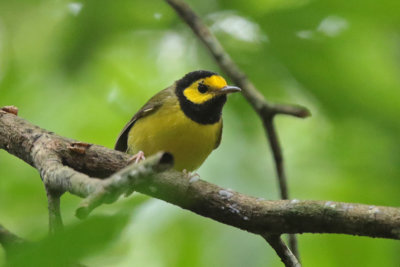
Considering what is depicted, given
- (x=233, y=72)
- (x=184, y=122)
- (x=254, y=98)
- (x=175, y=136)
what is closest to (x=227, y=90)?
(x=184, y=122)

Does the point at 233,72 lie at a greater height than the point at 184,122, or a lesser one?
greater

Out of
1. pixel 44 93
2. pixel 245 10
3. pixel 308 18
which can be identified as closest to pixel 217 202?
pixel 308 18

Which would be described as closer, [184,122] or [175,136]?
[175,136]

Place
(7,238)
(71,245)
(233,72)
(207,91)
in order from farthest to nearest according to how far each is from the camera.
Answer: (207,91) → (233,72) → (7,238) → (71,245)

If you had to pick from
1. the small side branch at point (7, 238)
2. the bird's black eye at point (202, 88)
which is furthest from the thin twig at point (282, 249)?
the bird's black eye at point (202, 88)

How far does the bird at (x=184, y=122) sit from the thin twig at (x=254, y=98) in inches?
24.1

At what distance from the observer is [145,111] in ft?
17.6

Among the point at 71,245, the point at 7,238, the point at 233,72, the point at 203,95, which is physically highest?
the point at 71,245

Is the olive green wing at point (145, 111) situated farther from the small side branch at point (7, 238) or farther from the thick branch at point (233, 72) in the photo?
the small side branch at point (7, 238)

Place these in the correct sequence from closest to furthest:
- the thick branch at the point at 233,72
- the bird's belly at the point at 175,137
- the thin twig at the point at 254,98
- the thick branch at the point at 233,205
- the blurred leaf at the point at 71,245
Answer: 1. the blurred leaf at the point at 71,245
2. the thick branch at the point at 233,205
3. the thick branch at the point at 233,72
4. the thin twig at the point at 254,98
5. the bird's belly at the point at 175,137

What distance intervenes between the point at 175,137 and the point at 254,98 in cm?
117

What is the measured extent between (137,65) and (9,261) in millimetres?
6251

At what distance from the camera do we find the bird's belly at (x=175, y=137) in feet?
16.3

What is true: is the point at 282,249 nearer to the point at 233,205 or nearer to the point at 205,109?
the point at 233,205
